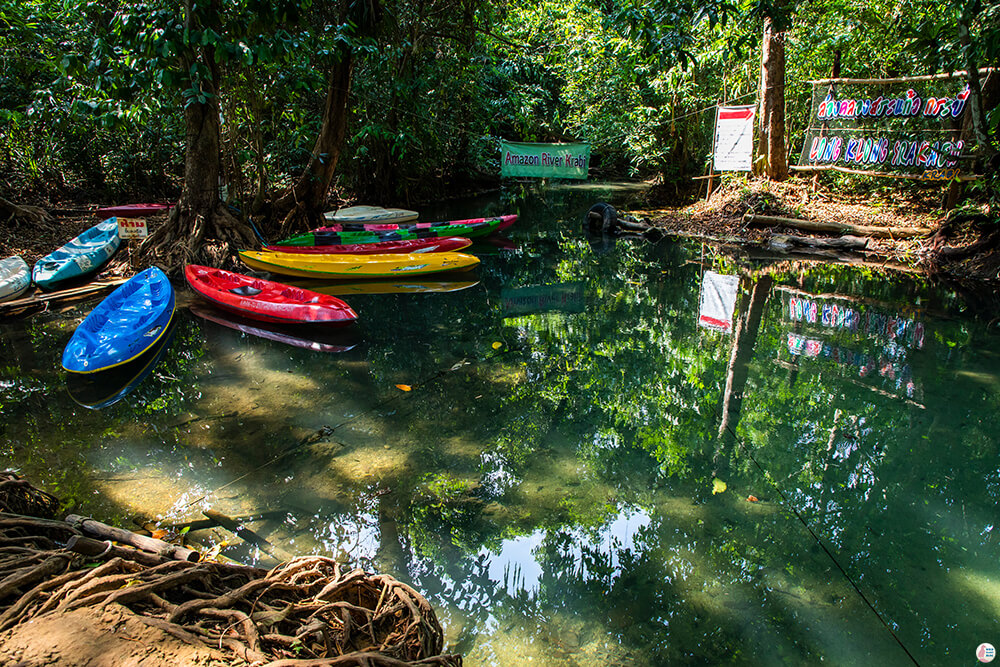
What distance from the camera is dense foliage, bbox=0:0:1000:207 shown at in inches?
306

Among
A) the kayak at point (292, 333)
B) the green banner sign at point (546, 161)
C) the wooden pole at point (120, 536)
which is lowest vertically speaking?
the kayak at point (292, 333)

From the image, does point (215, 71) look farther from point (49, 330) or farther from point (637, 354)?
point (637, 354)

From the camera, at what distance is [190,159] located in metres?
9.51

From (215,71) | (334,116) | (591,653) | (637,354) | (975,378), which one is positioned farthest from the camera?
(334,116)

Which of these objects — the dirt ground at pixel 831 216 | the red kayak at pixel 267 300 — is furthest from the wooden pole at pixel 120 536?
the dirt ground at pixel 831 216

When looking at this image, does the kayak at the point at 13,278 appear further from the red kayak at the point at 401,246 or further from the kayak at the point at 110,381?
the red kayak at the point at 401,246

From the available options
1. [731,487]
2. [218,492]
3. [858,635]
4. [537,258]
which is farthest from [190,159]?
[858,635]

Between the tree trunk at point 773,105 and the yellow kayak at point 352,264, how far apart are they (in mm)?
7313

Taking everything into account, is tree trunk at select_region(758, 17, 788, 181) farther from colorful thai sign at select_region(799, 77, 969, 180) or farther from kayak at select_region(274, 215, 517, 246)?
kayak at select_region(274, 215, 517, 246)

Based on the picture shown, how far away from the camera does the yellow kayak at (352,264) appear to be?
8852 mm

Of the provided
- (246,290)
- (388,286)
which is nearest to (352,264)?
(388,286)

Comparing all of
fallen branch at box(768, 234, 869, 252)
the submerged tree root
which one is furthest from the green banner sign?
the submerged tree root

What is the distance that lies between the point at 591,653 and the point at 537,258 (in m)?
8.85

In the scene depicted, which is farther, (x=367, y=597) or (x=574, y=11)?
(x=574, y=11)
